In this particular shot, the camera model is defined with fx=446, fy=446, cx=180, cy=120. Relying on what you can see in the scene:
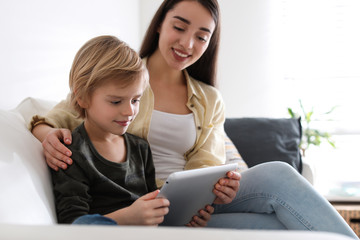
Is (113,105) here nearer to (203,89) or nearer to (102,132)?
(102,132)

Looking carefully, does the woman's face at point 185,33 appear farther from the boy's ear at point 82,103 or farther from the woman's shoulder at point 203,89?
the boy's ear at point 82,103

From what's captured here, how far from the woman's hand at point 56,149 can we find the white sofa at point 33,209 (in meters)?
0.02

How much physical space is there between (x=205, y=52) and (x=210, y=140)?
0.39 meters

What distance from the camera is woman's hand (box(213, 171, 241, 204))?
1301 millimetres

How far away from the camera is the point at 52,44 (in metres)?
2.03

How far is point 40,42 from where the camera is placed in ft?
6.18

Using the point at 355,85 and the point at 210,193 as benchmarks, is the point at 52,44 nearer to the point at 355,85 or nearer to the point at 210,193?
the point at 210,193

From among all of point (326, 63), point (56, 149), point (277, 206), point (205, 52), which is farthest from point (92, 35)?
point (326, 63)

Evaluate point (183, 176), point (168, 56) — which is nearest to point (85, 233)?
point (183, 176)

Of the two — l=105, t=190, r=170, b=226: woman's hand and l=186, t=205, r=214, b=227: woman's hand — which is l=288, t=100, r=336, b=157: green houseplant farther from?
l=105, t=190, r=170, b=226: woman's hand

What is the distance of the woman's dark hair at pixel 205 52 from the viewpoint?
176 cm

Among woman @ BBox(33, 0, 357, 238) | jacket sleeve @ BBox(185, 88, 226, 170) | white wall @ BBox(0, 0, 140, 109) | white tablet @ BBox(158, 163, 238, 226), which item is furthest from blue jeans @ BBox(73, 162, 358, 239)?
white wall @ BBox(0, 0, 140, 109)

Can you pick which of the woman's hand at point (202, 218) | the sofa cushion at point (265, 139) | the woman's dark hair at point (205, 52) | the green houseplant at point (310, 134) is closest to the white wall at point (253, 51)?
the green houseplant at point (310, 134)

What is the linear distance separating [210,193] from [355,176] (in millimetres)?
3142
